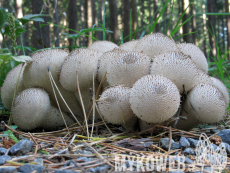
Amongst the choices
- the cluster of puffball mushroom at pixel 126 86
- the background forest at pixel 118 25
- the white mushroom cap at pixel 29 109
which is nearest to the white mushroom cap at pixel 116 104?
the cluster of puffball mushroom at pixel 126 86

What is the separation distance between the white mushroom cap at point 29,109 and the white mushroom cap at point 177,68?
827mm

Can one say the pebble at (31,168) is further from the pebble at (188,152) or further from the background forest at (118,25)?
the background forest at (118,25)

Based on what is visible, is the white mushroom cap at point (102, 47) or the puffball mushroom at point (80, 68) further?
the white mushroom cap at point (102, 47)

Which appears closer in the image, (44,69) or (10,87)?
(44,69)

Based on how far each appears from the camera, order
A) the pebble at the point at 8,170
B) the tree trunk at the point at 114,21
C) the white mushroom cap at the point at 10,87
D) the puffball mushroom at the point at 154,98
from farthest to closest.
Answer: the tree trunk at the point at 114,21 < the white mushroom cap at the point at 10,87 < the puffball mushroom at the point at 154,98 < the pebble at the point at 8,170

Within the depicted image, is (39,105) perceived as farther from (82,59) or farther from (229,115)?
(229,115)

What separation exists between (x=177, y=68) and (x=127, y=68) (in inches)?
12.1

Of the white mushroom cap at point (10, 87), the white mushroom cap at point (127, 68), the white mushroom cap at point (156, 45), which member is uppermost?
the white mushroom cap at point (156, 45)

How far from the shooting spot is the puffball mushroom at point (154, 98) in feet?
3.50

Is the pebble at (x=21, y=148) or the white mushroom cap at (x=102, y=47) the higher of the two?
the white mushroom cap at (x=102, y=47)

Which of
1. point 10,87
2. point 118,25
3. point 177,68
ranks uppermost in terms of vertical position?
point 118,25

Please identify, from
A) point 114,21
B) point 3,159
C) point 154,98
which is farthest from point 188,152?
point 114,21

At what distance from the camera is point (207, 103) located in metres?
1.21

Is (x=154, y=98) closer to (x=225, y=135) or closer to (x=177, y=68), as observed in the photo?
(x=177, y=68)
